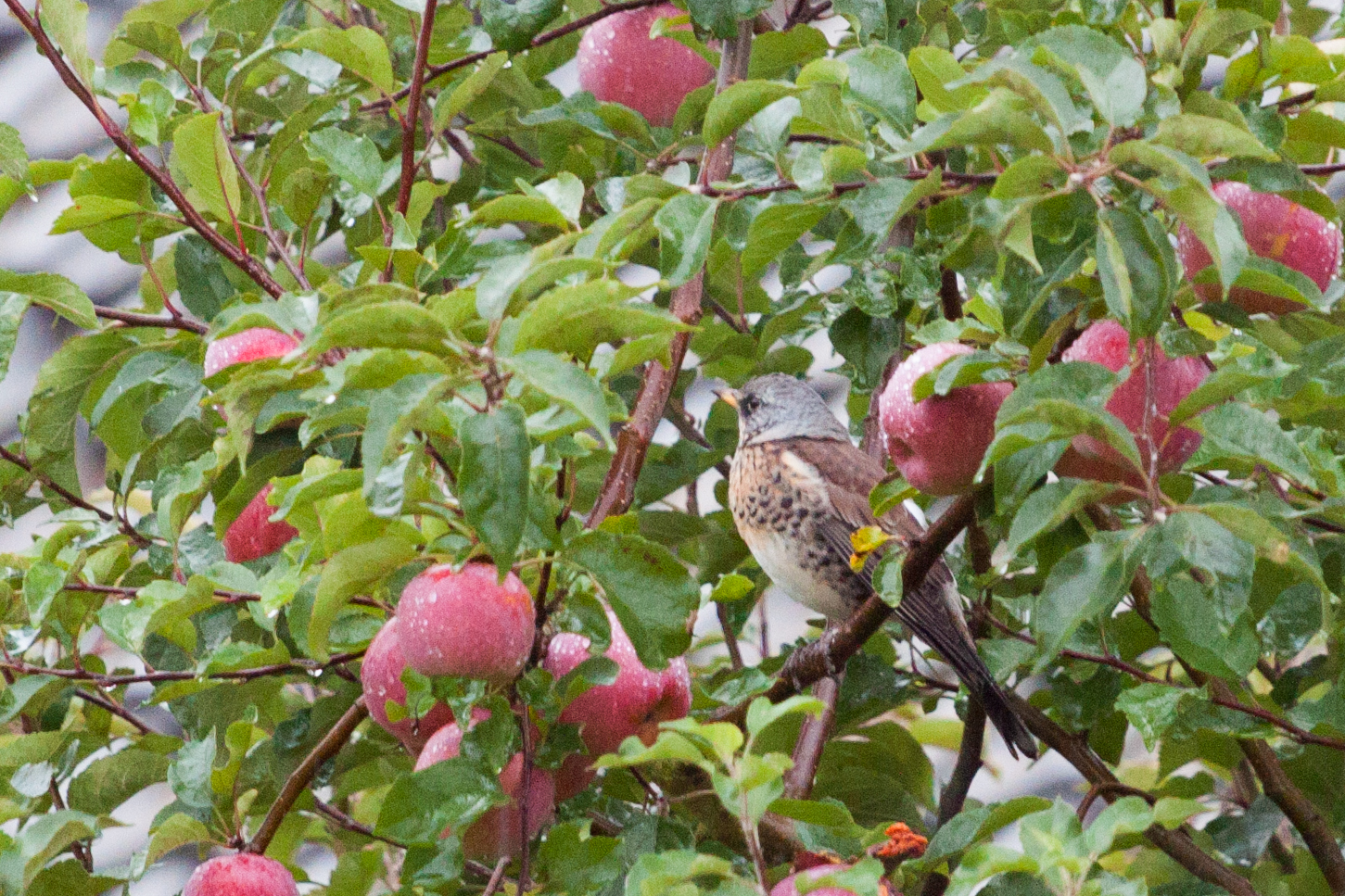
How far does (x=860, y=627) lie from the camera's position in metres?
1.60

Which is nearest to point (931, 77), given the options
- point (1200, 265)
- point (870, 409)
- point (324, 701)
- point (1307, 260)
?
point (1200, 265)

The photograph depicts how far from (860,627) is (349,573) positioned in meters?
0.57

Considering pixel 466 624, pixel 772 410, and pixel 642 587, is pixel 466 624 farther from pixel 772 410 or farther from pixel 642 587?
pixel 772 410

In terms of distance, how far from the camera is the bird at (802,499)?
2.32 meters

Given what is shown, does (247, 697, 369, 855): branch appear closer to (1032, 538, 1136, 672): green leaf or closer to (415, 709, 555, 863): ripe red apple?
(415, 709, 555, 863): ripe red apple

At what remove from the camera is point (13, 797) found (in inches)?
69.8

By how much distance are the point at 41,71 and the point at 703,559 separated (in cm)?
260

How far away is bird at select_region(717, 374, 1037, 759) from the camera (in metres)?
2.32

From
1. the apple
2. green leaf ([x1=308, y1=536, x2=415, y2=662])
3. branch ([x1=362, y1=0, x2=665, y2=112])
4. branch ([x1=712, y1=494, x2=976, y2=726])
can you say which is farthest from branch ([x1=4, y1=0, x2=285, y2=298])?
branch ([x1=712, y1=494, x2=976, y2=726])

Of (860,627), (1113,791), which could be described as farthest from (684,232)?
(1113,791)

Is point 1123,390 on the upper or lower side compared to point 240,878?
upper

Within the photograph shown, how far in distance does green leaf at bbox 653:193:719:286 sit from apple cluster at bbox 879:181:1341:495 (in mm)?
258

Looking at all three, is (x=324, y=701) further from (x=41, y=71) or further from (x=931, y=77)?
(x=41, y=71)

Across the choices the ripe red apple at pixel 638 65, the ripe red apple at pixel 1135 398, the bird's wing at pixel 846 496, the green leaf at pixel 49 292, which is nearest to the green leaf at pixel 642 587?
the ripe red apple at pixel 1135 398
